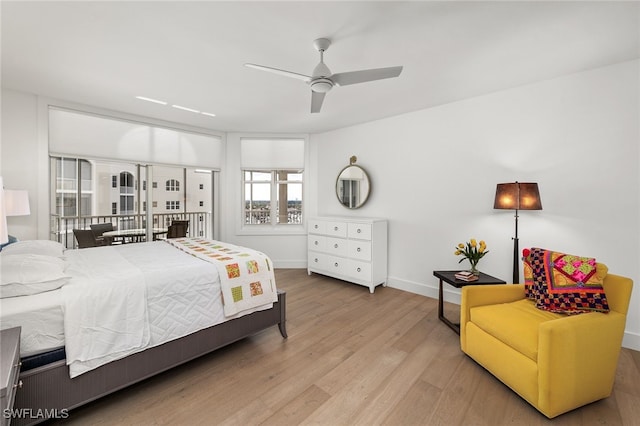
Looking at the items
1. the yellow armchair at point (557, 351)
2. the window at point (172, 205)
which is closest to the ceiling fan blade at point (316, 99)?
the yellow armchair at point (557, 351)

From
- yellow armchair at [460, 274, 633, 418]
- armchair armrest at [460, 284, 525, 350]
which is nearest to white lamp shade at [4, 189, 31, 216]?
armchair armrest at [460, 284, 525, 350]

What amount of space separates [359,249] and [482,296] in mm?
1924

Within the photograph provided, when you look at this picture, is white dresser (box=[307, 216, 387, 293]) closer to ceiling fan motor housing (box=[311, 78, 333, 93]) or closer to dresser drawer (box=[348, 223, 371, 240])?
dresser drawer (box=[348, 223, 371, 240])

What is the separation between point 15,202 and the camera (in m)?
2.88

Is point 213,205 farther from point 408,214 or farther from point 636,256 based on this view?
point 636,256

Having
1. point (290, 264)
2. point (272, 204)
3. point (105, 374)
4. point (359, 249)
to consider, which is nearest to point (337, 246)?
point (359, 249)

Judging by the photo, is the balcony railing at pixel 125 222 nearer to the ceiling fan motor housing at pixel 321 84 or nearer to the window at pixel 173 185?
the window at pixel 173 185

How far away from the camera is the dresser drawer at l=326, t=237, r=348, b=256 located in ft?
13.9

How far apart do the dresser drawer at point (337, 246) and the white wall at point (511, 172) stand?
27.3 inches

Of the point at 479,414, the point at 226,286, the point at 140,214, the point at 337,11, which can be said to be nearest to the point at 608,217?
the point at 479,414

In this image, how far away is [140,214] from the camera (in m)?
4.34

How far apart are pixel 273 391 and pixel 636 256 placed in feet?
11.0

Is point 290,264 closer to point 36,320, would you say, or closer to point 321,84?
point 321,84

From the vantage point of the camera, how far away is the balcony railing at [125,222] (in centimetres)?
369
